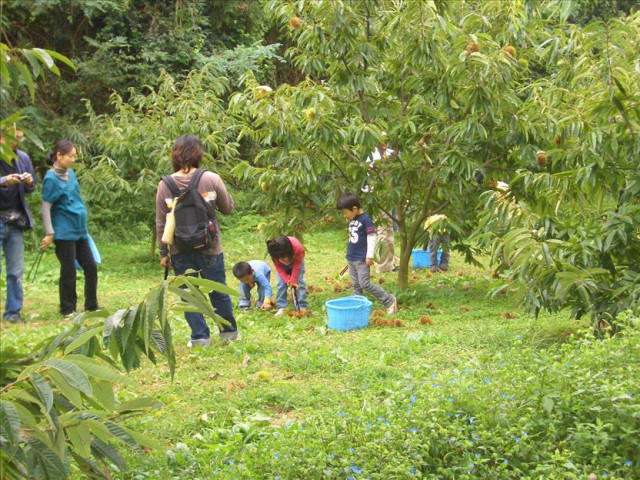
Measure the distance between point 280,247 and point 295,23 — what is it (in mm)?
2413

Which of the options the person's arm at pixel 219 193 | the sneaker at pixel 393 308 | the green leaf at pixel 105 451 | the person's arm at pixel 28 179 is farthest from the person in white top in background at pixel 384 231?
the green leaf at pixel 105 451

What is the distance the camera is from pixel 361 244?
891cm

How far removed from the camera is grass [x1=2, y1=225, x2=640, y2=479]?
4070 mm

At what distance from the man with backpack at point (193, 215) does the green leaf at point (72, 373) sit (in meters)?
4.06

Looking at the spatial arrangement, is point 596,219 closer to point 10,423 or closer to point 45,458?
point 45,458

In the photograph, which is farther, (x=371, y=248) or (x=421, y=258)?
(x=421, y=258)

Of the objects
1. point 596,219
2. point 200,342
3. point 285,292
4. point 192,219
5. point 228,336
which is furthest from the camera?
point 285,292

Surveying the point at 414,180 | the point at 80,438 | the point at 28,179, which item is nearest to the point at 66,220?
the point at 28,179

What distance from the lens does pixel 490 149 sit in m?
8.74

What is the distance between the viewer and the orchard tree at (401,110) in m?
8.16

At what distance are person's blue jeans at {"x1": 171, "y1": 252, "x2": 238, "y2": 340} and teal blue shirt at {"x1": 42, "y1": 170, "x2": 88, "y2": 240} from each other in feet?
7.15

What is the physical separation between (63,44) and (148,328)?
15286 millimetres

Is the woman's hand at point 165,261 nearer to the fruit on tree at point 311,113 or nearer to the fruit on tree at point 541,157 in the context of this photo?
the fruit on tree at point 311,113

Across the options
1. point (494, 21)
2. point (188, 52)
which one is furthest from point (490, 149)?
point (188, 52)
